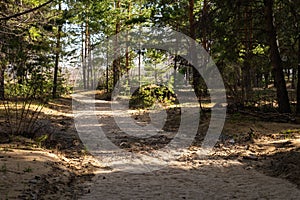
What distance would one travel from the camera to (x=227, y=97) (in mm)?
14984

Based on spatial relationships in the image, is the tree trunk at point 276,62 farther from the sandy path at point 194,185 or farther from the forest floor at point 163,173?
the sandy path at point 194,185

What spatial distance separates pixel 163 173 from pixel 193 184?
0.94 m

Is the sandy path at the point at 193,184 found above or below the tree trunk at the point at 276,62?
below

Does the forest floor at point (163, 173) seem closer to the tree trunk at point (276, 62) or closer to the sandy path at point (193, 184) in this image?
the sandy path at point (193, 184)

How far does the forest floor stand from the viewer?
5223 mm

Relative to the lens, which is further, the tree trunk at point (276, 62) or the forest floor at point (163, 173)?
the tree trunk at point (276, 62)

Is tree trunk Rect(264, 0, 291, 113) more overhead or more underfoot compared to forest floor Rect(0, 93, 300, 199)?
more overhead

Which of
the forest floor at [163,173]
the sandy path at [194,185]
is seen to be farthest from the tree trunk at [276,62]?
the sandy path at [194,185]

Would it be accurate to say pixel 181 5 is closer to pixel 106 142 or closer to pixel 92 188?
pixel 106 142

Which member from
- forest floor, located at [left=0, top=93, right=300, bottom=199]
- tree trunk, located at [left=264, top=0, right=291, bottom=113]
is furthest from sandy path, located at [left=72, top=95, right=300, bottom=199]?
tree trunk, located at [left=264, top=0, right=291, bottom=113]

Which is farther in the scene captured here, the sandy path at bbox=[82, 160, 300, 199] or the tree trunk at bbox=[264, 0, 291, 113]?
the tree trunk at bbox=[264, 0, 291, 113]

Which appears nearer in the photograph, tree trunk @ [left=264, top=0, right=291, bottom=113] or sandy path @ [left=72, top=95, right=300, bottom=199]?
sandy path @ [left=72, top=95, right=300, bottom=199]

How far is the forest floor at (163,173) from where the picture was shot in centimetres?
522

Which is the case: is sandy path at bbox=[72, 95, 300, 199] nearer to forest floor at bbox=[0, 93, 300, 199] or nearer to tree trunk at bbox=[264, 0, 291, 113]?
forest floor at bbox=[0, 93, 300, 199]
